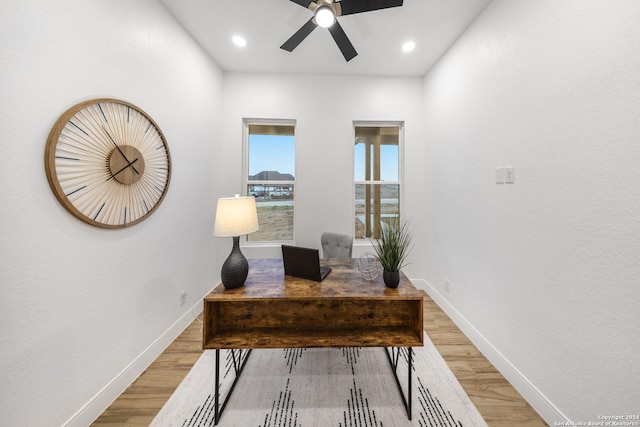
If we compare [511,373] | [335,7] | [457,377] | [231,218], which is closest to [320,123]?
[335,7]

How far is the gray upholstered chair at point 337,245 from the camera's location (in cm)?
238

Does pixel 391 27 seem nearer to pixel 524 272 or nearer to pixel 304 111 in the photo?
pixel 304 111

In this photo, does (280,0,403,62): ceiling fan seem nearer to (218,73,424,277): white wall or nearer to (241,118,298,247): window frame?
(218,73,424,277): white wall

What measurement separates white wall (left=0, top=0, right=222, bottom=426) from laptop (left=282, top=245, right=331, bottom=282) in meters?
1.14

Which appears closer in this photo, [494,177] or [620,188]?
[620,188]

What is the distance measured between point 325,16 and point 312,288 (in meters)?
1.90

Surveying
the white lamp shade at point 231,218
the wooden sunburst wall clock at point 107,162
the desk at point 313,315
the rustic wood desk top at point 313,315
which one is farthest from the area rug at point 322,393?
the wooden sunburst wall clock at point 107,162

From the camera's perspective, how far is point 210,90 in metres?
2.63

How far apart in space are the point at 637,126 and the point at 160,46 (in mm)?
3033

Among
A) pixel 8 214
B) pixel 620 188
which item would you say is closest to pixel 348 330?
pixel 620 188

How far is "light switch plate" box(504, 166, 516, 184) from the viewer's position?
160 centimetres

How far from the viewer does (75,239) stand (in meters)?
1.28

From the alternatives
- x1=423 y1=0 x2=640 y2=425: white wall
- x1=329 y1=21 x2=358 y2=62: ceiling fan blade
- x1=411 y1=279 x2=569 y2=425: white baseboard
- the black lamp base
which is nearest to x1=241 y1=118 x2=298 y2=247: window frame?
x1=329 y1=21 x2=358 y2=62: ceiling fan blade

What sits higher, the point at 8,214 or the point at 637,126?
the point at 637,126
